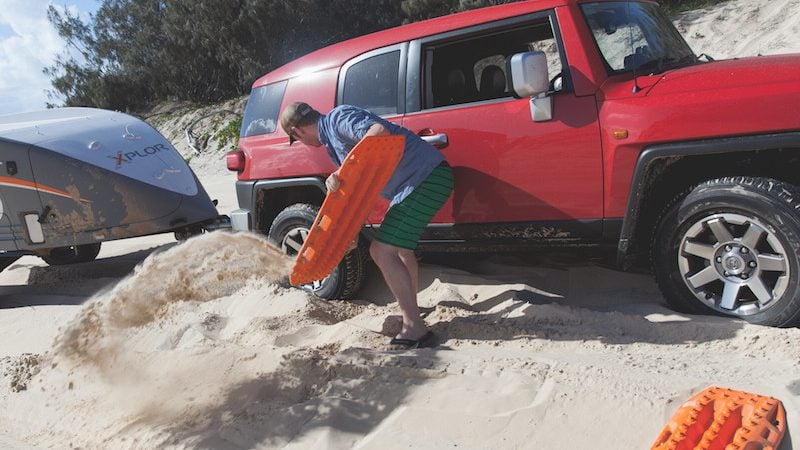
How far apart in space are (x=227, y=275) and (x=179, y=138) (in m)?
16.2

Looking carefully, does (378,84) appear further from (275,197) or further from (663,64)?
(663,64)

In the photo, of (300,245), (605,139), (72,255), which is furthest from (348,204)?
(72,255)

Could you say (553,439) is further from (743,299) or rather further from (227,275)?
(227,275)

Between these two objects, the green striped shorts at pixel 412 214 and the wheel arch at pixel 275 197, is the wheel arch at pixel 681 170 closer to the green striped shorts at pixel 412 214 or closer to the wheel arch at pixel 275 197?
the green striped shorts at pixel 412 214

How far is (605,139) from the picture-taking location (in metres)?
3.72

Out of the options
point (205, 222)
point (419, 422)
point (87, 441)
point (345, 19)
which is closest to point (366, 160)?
point (419, 422)

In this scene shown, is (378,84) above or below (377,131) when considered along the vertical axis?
above

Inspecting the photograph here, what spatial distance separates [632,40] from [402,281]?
2046 mm

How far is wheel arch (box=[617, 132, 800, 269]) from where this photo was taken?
3389mm

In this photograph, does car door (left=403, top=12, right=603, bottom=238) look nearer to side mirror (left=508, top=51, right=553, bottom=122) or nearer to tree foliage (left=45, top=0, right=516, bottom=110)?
side mirror (left=508, top=51, right=553, bottom=122)

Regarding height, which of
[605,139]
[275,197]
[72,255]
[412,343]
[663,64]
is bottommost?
[72,255]

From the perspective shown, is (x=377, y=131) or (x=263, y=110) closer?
(x=377, y=131)

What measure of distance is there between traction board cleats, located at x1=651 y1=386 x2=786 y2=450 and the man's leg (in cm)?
168

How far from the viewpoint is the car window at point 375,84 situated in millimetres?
4598
